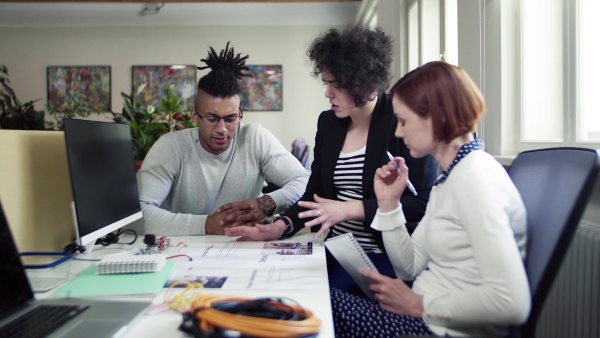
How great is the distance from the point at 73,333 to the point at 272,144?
4.84 feet

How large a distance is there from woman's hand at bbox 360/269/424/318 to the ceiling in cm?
509

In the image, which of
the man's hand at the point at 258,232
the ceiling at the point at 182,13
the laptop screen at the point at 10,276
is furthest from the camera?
the ceiling at the point at 182,13

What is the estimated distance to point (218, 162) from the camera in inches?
82.3

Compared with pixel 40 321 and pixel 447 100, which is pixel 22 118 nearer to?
pixel 40 321

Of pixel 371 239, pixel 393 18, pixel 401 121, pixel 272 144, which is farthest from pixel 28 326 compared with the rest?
pixel 393 18

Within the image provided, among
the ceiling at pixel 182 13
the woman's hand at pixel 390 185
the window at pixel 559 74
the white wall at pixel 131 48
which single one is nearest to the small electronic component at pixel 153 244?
the woman's hand at pixel 390 185

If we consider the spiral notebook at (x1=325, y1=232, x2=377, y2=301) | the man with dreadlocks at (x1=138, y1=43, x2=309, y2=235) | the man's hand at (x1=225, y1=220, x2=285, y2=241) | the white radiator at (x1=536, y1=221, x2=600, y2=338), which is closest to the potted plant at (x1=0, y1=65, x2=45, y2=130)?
the man with dreadlocks at (x1=138, y1=43, x2=309, y2=235)

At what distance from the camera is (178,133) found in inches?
81.3

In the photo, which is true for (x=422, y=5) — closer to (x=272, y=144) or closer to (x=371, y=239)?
(x=272, y=144)

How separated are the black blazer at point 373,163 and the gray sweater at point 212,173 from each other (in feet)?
0.70

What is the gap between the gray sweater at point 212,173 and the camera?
191 cm

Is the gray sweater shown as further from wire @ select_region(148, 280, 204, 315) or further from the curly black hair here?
wire @ select_region(148, 280, 204, 315)

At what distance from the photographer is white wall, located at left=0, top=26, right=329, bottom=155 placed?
21.9 feet

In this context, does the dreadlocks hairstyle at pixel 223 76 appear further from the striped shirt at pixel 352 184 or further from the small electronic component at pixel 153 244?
the small electronic component at pixel 153 244
